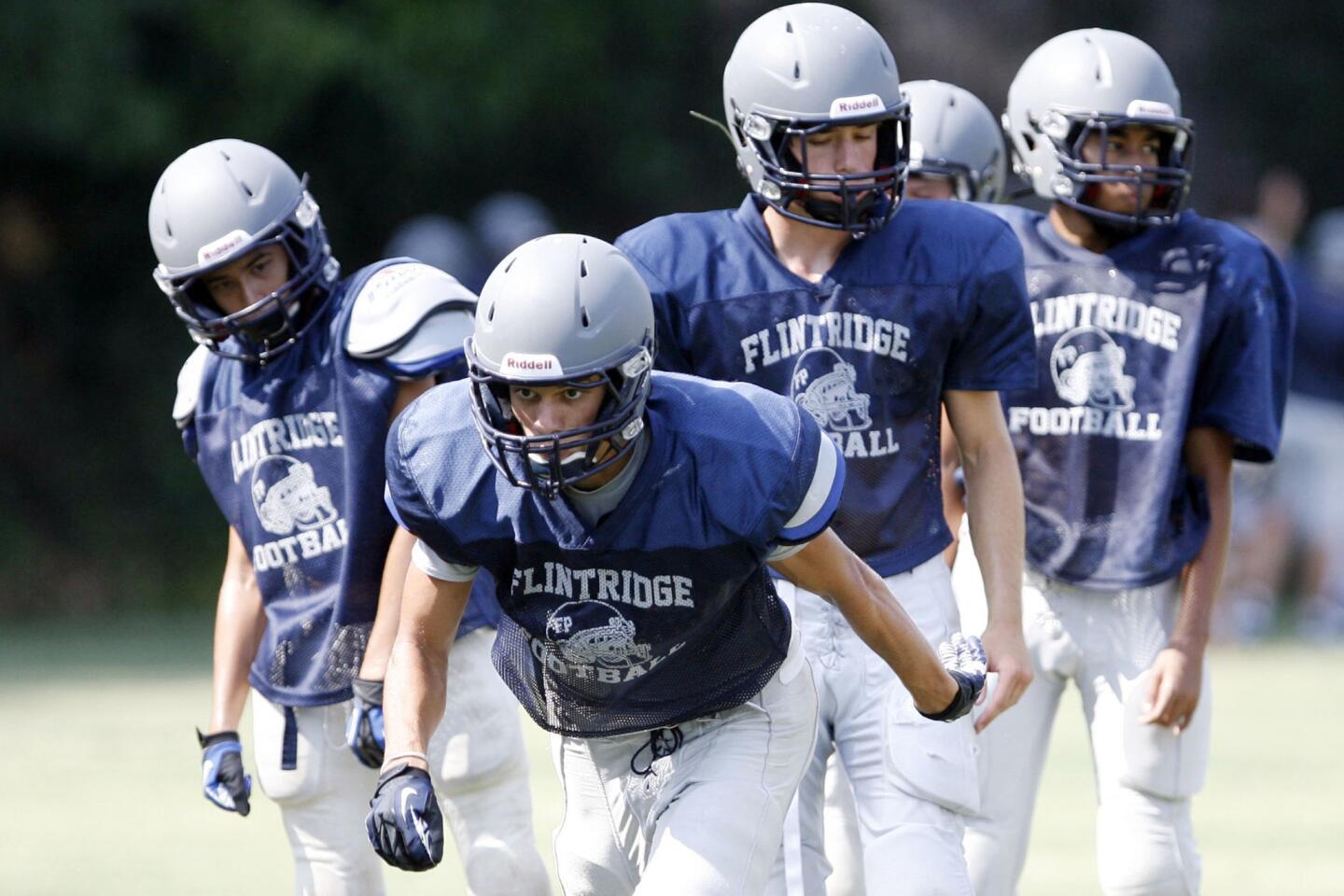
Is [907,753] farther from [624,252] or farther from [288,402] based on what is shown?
[288,402]

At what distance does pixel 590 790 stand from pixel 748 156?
130cm

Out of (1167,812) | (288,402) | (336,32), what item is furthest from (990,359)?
(336,32)

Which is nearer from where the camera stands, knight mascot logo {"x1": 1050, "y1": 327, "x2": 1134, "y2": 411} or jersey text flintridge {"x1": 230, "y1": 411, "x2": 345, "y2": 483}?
jersey text flintridge {"x1": 230, "y1": 411, "x2": 345, "y2": 483}

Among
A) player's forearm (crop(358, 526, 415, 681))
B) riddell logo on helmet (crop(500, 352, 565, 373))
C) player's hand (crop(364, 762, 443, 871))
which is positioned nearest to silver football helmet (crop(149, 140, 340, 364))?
player's forearm (crop(358, 526, 415, 681))

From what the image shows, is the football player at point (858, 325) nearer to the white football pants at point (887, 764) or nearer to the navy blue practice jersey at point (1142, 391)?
the white football pants at point (887, 764)

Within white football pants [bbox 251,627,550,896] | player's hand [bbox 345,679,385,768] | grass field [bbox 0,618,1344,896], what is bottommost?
grass field [bbox 0,618,1344,896]

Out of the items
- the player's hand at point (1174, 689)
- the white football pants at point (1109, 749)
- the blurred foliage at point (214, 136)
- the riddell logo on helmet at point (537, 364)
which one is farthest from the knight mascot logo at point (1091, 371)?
the blurred foliage at point (214, 136)

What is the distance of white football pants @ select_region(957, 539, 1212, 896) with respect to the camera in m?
4.45

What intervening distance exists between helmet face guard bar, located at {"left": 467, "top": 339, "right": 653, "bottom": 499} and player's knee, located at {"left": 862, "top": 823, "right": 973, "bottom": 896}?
97 cm

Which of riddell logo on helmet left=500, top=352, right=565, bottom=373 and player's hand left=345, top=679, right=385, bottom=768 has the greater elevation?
riddell logo on helmet left=500, top=352, right=565, bottom=373

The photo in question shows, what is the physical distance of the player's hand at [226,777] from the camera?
444 centimetres

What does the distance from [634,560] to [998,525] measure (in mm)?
970

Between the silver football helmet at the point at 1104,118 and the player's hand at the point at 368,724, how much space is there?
6.28 ft

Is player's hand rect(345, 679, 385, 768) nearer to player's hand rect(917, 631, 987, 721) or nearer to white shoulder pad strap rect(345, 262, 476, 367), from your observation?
white shoulder pad strap rect(345, 262, 476, 367)
